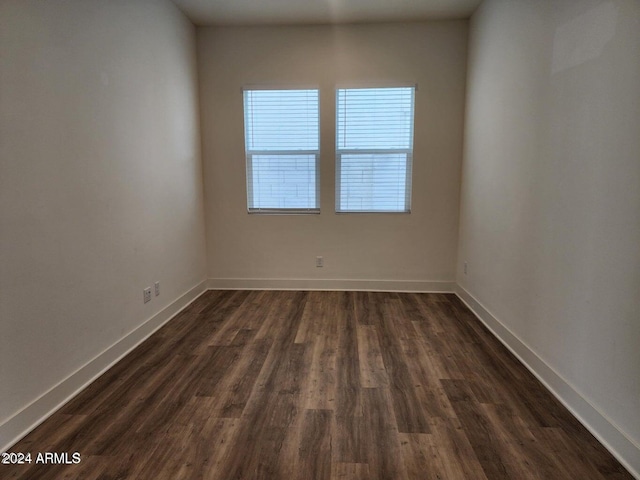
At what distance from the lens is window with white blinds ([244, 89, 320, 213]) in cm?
396

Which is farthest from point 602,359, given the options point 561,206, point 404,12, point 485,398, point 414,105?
point 404,12

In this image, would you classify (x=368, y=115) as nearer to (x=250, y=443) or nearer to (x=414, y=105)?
(x=414, y=105)

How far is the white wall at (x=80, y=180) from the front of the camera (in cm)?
173

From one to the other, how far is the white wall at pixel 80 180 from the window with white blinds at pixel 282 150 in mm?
894

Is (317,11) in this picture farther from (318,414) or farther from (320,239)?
(318,414)

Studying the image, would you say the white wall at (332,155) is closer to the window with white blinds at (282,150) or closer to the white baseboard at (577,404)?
the window with white blinds at (282,150)

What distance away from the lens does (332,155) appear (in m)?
3.99

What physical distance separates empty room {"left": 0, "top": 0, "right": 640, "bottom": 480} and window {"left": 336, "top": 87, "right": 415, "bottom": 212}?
25mm

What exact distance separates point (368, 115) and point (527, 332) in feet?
8.63

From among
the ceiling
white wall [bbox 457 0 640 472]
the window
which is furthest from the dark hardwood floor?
the ceiling

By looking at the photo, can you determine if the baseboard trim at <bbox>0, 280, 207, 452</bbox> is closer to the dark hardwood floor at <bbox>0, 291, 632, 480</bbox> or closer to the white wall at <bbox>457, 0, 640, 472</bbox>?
the dark hardwood floor at <bbox>0, 291, 632, 480</bbox>

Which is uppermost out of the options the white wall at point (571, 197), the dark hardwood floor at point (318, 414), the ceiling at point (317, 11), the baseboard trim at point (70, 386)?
the ceiling at point (317, 11)

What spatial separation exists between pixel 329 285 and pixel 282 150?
1.65m

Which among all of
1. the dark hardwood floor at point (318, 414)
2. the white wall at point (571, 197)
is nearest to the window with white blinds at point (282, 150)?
the dark hardwood floor at point (318, 414)
